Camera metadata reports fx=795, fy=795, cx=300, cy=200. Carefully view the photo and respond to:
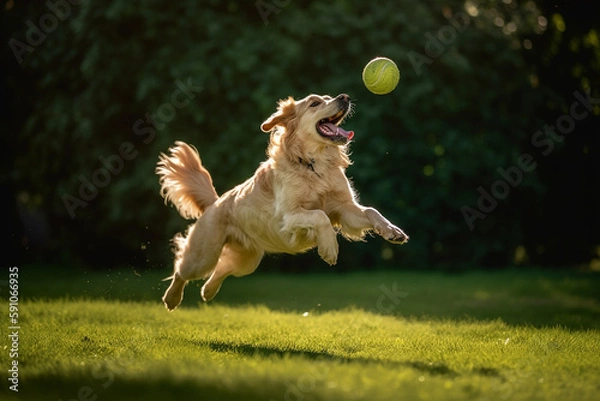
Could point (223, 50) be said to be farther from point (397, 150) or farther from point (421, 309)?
point (421, 309)

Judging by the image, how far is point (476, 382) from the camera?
4.58 metres

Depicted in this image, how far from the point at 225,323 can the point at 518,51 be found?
847cm

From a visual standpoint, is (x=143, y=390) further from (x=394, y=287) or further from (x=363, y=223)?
(x=394, y=287)

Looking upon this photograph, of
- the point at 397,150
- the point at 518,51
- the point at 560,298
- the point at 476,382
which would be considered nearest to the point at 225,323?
the point at 476,382

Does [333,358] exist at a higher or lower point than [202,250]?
lower

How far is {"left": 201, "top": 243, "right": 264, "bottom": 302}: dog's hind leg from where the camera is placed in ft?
24.5

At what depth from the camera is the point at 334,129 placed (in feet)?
22.1
